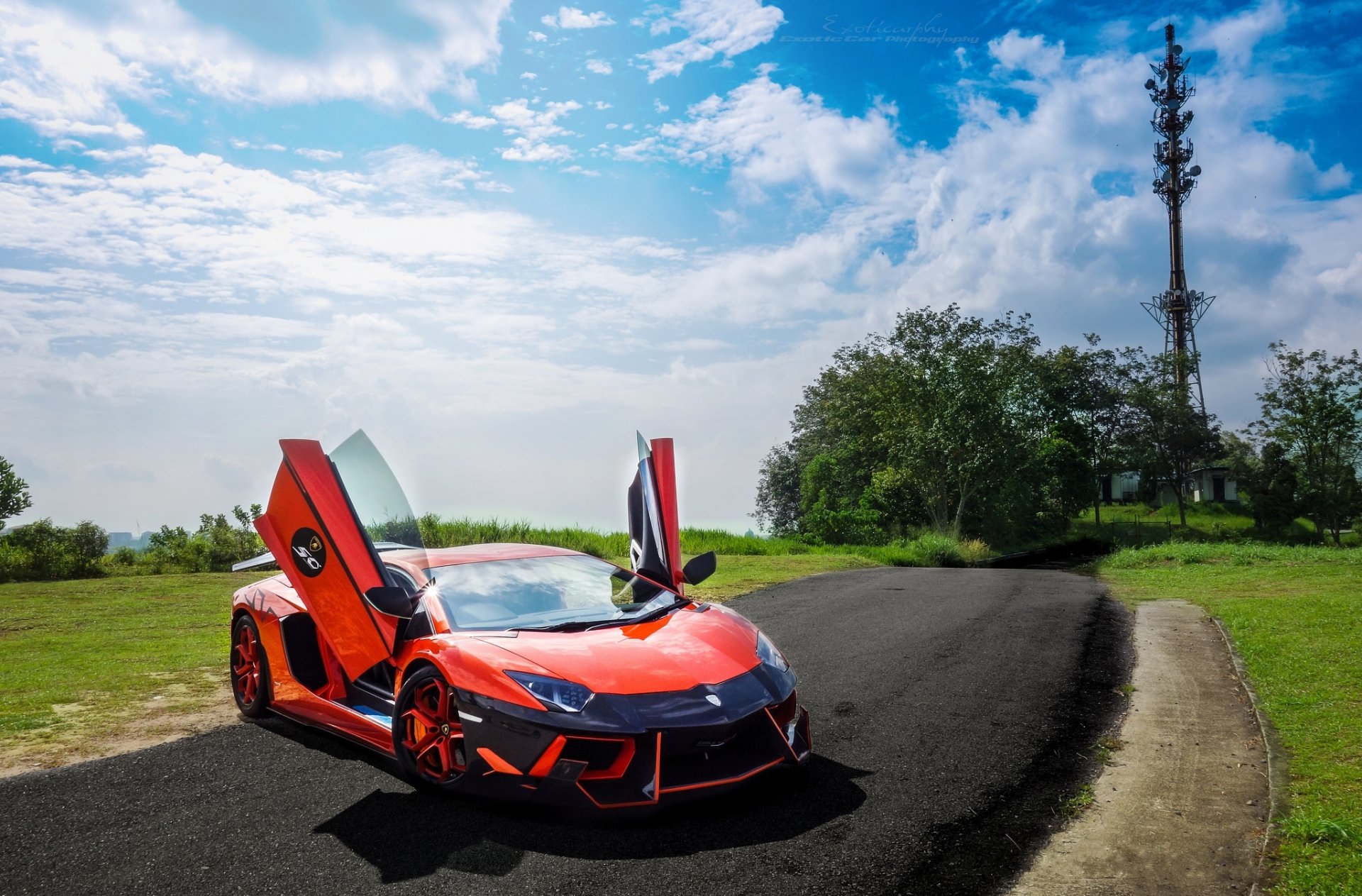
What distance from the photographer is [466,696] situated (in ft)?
14.0

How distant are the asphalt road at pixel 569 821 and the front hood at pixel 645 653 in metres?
0.60

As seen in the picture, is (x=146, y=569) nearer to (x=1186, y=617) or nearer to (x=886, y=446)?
(x=1186, y=617)

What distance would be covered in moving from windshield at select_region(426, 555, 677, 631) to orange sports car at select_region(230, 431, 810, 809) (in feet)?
0.05

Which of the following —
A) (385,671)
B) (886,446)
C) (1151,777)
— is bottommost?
(1151,777)

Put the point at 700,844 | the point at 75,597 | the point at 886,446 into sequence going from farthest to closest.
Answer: the point at 886,446, the point at 75,597, the point at 700,844

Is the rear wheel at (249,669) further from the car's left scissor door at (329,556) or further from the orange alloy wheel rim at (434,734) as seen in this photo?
the orange alloy wheel rim at (434,734)

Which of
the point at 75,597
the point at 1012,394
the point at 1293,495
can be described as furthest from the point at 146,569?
the point at 1293,495

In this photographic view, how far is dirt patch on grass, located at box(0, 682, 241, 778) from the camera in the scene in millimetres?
5414

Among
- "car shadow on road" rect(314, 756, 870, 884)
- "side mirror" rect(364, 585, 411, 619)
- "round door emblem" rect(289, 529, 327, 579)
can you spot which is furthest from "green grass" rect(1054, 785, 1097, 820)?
"round door emblem" rect(289, 529, 327, 579)

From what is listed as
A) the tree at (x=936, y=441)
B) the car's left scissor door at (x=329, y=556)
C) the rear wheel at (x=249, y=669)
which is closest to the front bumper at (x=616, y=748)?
the car's left scissor door at (x=329, y=556)

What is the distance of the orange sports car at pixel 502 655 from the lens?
405 centimetres

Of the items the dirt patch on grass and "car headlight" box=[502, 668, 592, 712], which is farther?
the dirt patch on grass

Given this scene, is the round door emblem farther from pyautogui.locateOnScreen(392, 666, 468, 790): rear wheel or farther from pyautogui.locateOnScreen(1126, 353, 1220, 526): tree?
pyautogui.locateOnScreen(1126, 353, 1220, 526): tree

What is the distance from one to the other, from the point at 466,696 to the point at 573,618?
37.4 inches
